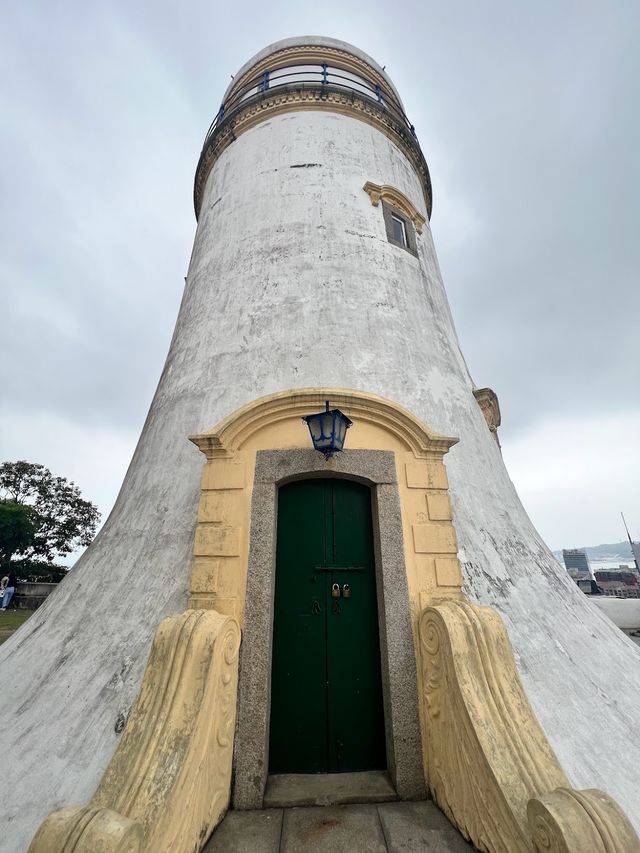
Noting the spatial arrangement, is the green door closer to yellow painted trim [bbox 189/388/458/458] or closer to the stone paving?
the stone paving

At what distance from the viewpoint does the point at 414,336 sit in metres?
6.28

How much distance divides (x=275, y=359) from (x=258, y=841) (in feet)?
15.3

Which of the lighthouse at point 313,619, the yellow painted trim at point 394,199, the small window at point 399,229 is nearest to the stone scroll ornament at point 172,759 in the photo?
the lighthouse at point 313,619

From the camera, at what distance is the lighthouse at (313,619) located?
277cm

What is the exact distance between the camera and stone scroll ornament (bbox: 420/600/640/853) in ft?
7.15

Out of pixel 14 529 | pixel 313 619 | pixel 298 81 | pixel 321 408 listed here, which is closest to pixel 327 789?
pixel 313 619

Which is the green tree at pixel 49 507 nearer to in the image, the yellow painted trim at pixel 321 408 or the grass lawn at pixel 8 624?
the grass lawn at pixel 8 624

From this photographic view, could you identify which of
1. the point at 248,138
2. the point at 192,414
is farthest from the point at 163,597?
the point at 248,138

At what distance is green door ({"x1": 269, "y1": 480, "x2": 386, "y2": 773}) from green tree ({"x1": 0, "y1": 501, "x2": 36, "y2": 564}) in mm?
32068

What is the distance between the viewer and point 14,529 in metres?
28.6

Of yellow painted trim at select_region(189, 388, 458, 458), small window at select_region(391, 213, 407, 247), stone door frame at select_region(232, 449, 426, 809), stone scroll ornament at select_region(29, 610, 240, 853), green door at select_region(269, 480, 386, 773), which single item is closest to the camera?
stone scroll ornament at select_region(29, 610, 240, 853)

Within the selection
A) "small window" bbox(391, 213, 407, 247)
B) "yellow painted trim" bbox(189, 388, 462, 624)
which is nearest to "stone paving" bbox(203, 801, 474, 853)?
Answer: "yellow painted trim" bbox(189, 388, 462, 624)

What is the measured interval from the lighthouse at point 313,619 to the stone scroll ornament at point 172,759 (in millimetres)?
14

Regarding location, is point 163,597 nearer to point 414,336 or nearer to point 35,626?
point 35,626
